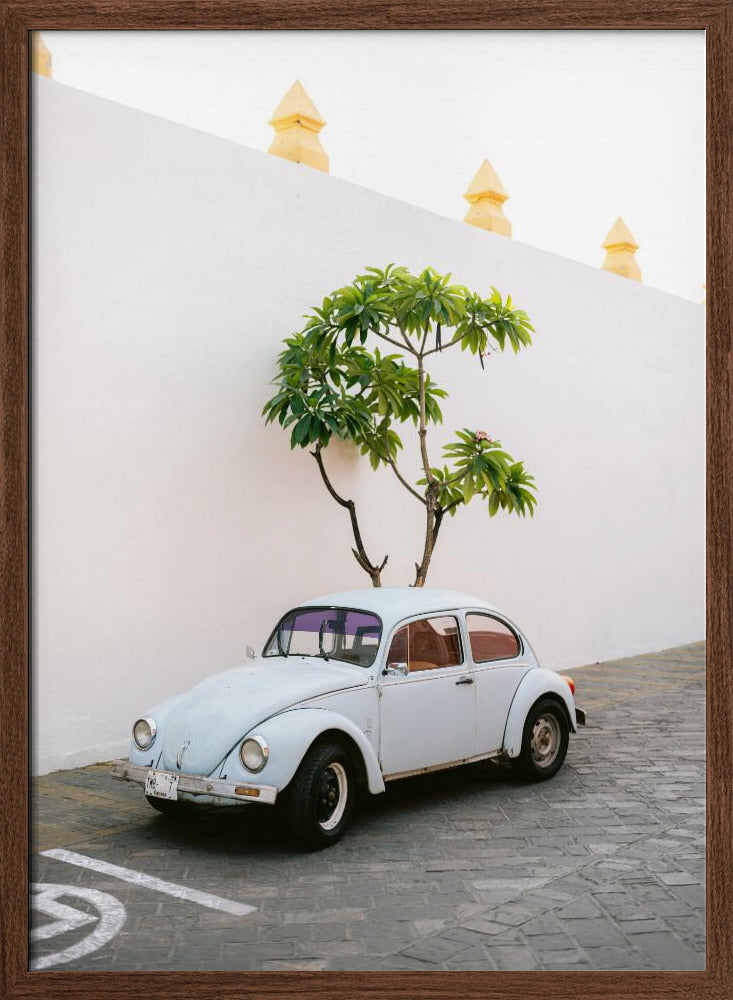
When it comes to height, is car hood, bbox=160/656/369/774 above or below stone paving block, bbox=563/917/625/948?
above

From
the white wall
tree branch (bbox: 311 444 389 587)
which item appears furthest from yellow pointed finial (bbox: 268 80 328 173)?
tree branch (bbox: 311 444 389 587)

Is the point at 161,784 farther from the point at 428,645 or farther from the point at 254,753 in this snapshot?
the point at 428,645

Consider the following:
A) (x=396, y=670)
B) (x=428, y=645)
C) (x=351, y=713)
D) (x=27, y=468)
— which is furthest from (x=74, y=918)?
(x=428, y=645)

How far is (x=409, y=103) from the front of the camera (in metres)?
5.82

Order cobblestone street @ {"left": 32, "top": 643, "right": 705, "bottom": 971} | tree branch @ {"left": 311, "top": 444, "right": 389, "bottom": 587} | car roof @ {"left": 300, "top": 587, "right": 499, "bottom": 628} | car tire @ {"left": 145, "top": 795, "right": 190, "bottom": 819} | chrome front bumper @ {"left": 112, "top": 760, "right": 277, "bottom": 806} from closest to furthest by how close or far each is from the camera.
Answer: cobblestone street @ {"left": 32, "top": 643, "right": 705, "bottom": 971} → chrome front bumper @ {"left": 112, "top": 760, "right": 277, "bottom": 806} → car tire @ {"left": 145, "top": 795, "right": 190, "bottom": 819} → car roof @ {"left": 300, "top": 587, "right": 499, "bottom": 628} → tree branch @ {"left": 311, "top": 444, "right": 389, "bottom": 587}

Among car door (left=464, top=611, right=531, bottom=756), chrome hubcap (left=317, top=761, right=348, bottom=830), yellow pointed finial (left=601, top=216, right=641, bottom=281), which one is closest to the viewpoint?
chrome hubcap (left=317, top=761, right=348, bottom=830)

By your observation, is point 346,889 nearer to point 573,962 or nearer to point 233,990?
point 573,962

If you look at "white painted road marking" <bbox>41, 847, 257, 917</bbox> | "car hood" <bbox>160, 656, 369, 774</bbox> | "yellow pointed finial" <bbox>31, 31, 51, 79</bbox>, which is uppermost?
"yellow pointed finial" <bbox>31, 31, 51, 79</bbox>

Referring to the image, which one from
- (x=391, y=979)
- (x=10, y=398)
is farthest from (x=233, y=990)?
(x=10, y=398)

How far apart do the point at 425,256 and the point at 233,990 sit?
6.75 metres

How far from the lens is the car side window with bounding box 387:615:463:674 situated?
5.30 metres

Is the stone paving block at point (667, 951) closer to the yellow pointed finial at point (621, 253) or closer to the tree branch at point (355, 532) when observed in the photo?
the tree branch at point (355, 532)

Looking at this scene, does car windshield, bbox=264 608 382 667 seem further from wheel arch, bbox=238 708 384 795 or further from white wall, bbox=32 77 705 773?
white wall, bbox=32 77 705 773

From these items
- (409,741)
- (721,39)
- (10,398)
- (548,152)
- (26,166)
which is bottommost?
(409,741)
